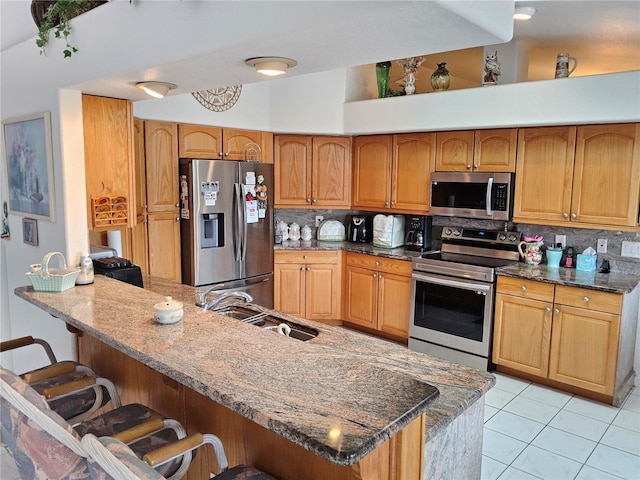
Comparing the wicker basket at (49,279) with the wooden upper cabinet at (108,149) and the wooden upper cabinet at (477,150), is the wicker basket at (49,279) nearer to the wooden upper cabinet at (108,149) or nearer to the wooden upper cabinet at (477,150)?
the wooden upper cabinet at (108,149)

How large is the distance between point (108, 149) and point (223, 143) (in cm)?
166

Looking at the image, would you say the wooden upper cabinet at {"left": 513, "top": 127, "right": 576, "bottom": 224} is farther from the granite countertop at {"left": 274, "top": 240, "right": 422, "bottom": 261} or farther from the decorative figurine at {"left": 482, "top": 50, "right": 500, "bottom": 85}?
the granite countertop at {"left": 274, "top": 240, "right": 422, "bottom": 261}

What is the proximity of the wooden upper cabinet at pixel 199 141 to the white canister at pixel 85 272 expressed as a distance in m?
1.70

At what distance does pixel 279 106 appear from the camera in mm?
4602

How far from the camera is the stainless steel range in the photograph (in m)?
3.85

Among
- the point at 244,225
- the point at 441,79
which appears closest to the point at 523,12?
the point at 441,79

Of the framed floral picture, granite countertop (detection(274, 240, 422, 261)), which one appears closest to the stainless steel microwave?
granite countertop (detection(274, 240, 422, 261))

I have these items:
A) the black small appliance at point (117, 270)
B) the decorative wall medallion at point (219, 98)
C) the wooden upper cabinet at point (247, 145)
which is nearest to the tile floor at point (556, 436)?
the black small appliance at point (117, 270)

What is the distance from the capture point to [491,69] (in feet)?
12.5

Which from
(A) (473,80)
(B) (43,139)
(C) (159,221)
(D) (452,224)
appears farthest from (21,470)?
(A) (473,80)

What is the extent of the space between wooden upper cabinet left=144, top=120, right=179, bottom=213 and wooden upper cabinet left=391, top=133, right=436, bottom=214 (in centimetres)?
202

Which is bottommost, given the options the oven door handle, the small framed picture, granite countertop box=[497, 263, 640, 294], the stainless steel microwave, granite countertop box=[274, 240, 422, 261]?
the oven door handle

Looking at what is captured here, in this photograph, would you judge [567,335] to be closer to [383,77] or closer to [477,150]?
[477,150]

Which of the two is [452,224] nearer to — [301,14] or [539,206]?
[539,206]
